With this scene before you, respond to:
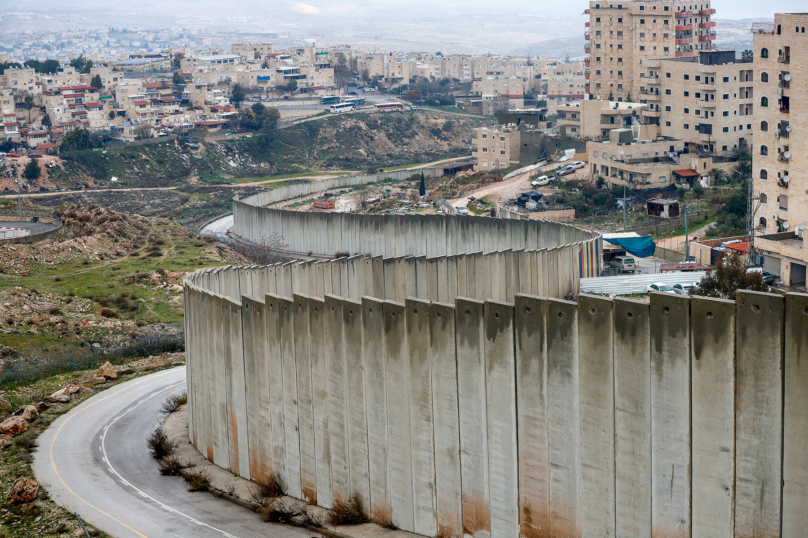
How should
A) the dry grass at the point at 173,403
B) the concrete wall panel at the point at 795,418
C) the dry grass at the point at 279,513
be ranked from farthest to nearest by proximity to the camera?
1. the dry grass at the point at 173,403
2. the dry grass at the point at 279,513
3. the concrete wall panel at the point at 795,418

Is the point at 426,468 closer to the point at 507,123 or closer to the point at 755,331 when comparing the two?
the point at 755,331

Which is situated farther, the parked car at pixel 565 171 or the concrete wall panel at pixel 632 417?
the parked car at pixel 565 171

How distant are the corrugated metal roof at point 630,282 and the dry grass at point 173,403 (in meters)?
19.5

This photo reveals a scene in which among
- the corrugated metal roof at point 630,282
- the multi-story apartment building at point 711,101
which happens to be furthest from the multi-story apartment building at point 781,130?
the multi-story apartment building at point 711,101

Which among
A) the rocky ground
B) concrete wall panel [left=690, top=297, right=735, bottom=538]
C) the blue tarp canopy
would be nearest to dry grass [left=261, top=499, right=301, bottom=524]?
the rocky ground

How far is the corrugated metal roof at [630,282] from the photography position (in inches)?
1736

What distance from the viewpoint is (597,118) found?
107062 mm

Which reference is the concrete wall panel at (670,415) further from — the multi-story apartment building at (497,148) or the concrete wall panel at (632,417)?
the multi-story apartment building at (497,148)

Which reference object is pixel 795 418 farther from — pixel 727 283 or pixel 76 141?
pixel 76 141

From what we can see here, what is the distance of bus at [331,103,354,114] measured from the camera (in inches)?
7055

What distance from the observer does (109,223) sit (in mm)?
71000

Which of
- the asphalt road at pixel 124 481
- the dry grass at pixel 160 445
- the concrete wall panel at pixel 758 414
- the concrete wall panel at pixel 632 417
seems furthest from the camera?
the dry grass at pixel 160 445

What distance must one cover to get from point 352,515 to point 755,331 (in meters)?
9.70

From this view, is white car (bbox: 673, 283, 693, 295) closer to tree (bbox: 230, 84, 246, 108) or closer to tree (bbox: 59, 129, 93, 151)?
tree (bbox: 59, 129, 93, 151)
